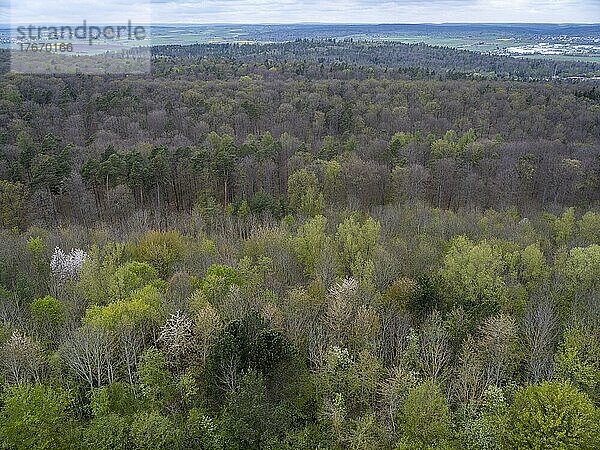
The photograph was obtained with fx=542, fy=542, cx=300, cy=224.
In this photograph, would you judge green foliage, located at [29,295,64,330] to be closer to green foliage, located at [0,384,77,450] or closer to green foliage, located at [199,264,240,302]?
green foliage, located at [0,384,77,450]

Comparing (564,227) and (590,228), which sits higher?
(590,228)

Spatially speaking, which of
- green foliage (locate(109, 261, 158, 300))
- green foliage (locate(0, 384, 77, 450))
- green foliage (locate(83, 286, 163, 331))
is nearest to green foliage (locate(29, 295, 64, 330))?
green foliage (locate(83, 286, 163, 331))

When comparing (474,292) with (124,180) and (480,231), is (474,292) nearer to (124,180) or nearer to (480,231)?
(480,231)

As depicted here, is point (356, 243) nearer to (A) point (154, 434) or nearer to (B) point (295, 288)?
(B) point (295, 288)

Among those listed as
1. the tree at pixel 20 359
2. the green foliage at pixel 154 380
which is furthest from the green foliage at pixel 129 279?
the green foliage at pixel 154 380

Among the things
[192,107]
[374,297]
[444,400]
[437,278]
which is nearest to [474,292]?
[437,278]

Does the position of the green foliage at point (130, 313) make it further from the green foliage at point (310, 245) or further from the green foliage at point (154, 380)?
the green foliage at point (310, 245)

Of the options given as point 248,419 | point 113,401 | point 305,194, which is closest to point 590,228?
point 305,194
